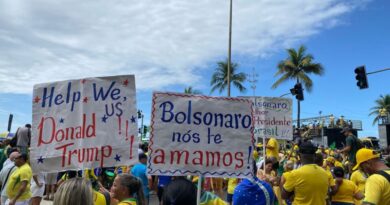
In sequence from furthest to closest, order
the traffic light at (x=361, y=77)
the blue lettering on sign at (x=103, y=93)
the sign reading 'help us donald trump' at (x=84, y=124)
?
the traffic light at (x=361, y=77), the blue lettering on sign at (x=103, y=93), the sign reading 'help us donald trump' at (x=84, y=124)

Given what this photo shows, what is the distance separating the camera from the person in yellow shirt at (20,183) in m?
6.75

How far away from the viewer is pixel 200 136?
4469 mm

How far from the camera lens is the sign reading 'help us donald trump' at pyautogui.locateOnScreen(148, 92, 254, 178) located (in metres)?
4.33

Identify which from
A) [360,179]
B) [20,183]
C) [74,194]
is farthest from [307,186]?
[20,183]

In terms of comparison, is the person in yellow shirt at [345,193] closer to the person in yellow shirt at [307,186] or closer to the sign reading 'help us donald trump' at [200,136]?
the person in yellow shirt at [307,186]

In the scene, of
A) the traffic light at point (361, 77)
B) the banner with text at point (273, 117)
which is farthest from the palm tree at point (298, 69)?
the banner with text at point (273, 117)

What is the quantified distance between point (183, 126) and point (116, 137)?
2.42 ft

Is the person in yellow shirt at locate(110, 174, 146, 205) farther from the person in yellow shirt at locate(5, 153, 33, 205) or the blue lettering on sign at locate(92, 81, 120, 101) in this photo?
the person in yellow shirt at locate(5, 153, 33, 205)

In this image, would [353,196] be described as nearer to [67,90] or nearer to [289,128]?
[289,128]

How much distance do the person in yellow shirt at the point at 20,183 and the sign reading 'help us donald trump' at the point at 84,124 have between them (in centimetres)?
300

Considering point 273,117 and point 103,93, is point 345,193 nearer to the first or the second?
point 273,117

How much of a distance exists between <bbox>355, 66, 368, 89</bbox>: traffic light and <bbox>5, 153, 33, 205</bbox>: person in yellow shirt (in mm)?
15090

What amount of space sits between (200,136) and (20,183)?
12.9 ft

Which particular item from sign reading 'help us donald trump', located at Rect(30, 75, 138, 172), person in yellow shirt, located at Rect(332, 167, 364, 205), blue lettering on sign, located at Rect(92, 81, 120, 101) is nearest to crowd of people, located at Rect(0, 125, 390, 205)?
person in yellow shirt, located at Rect(332, 167, 364, 205)
